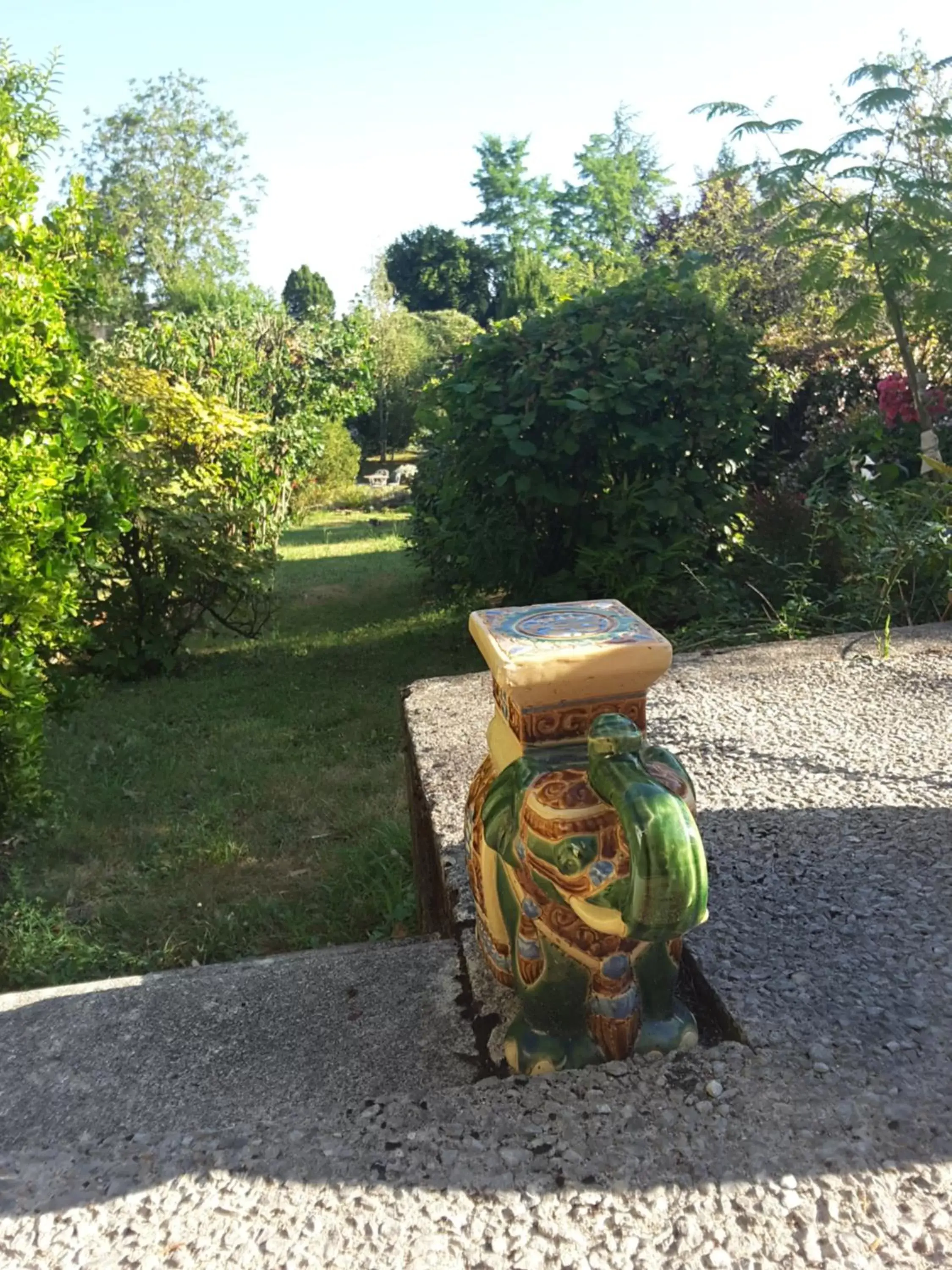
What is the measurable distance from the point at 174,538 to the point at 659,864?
194 inches

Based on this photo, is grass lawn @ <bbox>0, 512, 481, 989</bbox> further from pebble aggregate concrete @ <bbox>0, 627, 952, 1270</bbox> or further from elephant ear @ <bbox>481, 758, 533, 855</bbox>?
elephant ear @ <bbox>481, 758, 533, 855</bbox>

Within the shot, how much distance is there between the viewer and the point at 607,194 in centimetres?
3812

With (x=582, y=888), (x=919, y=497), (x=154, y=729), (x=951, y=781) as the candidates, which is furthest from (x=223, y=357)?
(x=582, y=888)

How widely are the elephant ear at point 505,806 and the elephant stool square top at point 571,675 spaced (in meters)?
0.06

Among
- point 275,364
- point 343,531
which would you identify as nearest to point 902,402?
point 275,364

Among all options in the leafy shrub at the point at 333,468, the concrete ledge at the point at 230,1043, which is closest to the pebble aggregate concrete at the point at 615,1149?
the concrete ledge at the point at 230,1043

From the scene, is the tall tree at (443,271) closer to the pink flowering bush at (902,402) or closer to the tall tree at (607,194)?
the tall tree at (607,194)

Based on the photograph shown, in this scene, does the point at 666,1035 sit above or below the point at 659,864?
below

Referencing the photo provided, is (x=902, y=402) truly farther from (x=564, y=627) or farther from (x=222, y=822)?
(x=564, y=627)

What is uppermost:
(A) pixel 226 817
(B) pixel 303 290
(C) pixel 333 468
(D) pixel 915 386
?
(B) pixel 303 290

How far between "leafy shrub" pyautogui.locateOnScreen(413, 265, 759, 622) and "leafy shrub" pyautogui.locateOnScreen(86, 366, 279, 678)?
1.58m

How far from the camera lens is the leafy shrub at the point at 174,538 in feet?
18.7

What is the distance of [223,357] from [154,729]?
466cm

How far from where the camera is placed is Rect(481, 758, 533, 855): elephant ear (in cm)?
138
